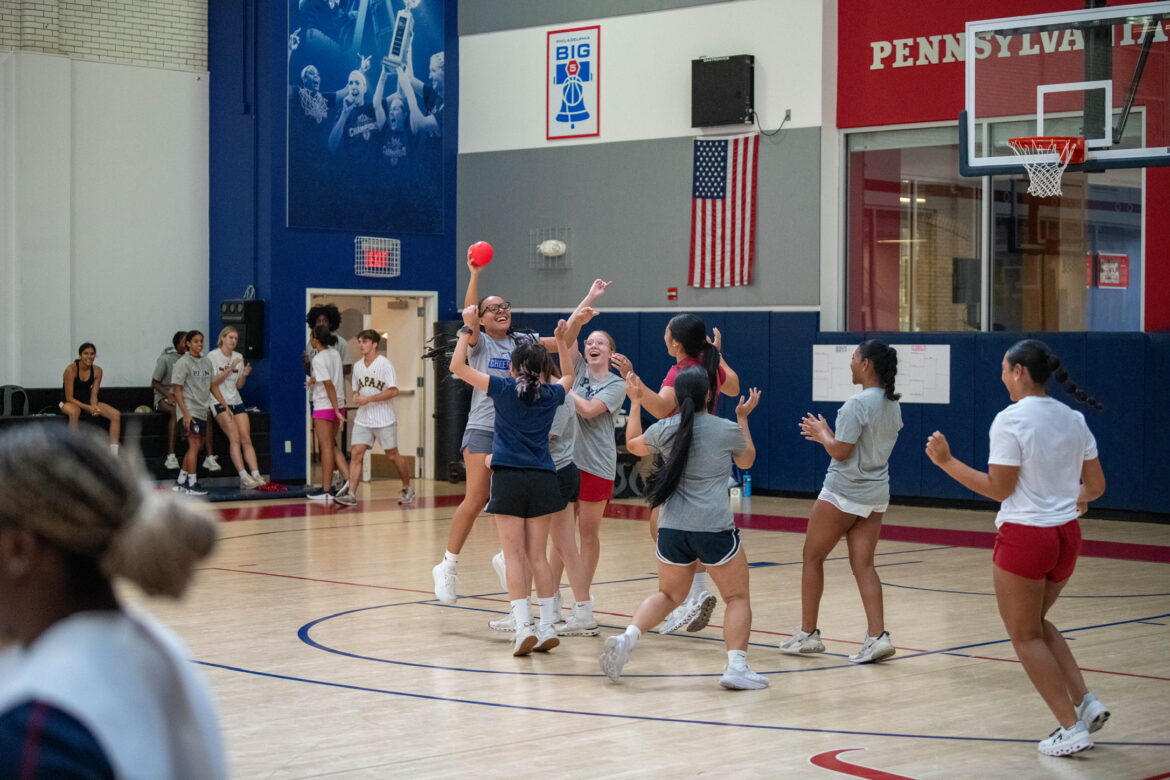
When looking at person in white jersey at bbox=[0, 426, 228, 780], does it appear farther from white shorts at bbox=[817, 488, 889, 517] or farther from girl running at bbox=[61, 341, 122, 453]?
girl running at bbox=[61, 341, 122, 453]

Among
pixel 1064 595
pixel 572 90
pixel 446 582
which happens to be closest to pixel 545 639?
pixel 446 582

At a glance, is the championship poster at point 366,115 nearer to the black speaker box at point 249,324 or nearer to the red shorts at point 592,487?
the black speaker box at point 249,324

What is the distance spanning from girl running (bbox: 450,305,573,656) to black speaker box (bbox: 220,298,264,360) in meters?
11.1

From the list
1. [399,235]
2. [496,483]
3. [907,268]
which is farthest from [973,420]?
A: [496,483]

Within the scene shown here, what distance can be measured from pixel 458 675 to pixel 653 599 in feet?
3.61

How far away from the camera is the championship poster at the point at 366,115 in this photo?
739 inches

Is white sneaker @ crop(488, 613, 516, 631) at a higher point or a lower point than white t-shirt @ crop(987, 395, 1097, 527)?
lower

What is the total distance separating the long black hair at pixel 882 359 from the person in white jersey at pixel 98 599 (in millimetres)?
5957

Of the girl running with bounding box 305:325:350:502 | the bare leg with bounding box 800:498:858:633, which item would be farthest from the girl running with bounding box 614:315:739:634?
the girl running with bounding box 305:325:350:502

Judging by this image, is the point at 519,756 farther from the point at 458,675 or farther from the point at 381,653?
the point at 381,653

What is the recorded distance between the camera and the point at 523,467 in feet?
25.1

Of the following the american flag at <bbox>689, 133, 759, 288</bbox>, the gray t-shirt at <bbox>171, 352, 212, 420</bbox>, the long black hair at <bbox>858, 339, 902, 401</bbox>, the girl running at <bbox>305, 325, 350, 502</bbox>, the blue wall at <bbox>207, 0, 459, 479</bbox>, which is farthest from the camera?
the blue wall at <bbox>207, 0, 459, 479</bbox>

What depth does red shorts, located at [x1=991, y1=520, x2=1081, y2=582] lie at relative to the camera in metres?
5.65

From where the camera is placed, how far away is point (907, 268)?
17.0 meters
